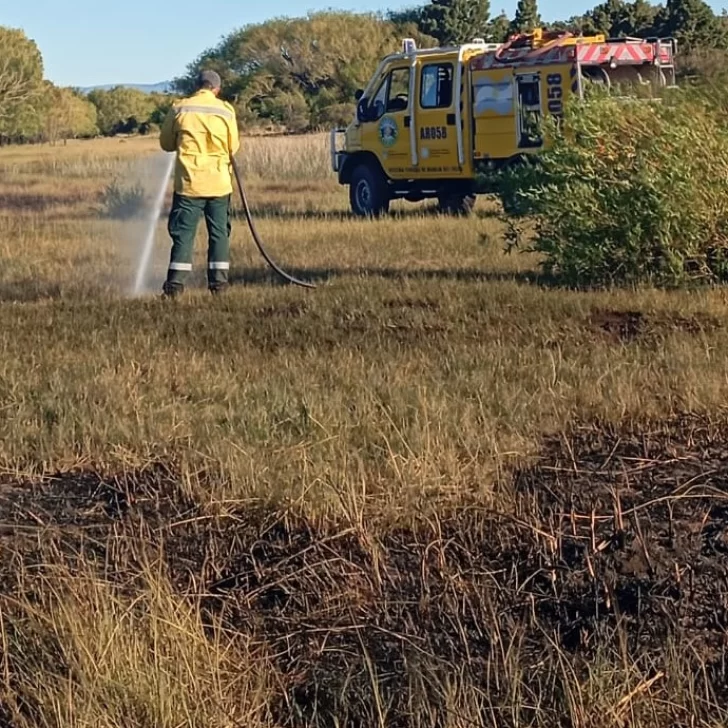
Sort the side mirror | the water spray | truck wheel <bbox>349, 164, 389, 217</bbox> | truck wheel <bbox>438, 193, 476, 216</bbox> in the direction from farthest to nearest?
the side mirror → truck wheel <bbox>349, 164, 389, 217</bbox> → truck wheel <bbox>438, 193, 476, 216</bbox> → the water spray

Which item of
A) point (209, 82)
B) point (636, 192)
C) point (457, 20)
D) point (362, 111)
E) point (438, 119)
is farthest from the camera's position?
point (457, 20)

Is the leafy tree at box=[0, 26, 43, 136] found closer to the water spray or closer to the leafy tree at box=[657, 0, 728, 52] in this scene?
the leafy tree at box=[657, 0, 728, 52]

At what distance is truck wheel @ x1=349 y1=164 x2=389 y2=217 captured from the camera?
1972 centimetres

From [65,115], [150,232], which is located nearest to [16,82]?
[65,115]

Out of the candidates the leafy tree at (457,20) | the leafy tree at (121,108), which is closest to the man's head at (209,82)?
the leafy tree at (457,20)

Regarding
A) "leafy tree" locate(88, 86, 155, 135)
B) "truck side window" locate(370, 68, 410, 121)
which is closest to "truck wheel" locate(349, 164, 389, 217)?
"truck side window" locate(370, 68, 410, 121)

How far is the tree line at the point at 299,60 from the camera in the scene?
5425cm

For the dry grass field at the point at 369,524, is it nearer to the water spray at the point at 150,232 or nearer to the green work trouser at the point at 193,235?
the green work trouser at the point at 193,235

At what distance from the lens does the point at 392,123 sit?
763 inches

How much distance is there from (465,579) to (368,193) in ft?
51.9

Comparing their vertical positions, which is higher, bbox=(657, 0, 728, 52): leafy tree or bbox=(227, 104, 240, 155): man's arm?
bbox=(657, 0, 728, 52): leafy tree

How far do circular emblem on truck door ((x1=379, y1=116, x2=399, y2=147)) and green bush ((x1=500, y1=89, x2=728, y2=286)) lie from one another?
28.5 ft

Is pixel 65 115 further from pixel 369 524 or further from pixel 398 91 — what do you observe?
pixel 369 524

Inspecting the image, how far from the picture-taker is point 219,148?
10.9m
